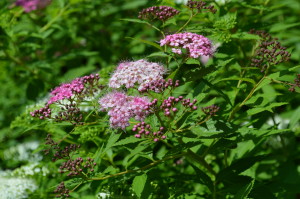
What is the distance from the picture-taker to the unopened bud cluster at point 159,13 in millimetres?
2472

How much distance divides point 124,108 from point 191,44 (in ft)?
1.63

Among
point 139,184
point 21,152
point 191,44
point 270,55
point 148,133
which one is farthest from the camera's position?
point 21,152

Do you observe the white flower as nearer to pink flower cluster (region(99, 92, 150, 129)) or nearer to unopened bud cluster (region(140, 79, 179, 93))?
pink flower cluster (region(99, 92, 150, 129))

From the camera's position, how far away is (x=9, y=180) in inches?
133

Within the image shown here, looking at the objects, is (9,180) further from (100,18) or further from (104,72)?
(100,18)

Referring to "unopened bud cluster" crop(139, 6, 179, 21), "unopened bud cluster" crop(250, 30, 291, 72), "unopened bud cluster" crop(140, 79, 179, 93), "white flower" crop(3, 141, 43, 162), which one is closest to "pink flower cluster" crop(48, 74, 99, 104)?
"unopened bud cluster" crop(140, 79, 179, 93)

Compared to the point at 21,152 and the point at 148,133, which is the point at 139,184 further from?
the point at 21,152

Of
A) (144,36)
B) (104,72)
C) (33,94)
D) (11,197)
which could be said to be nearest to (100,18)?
(144,36)

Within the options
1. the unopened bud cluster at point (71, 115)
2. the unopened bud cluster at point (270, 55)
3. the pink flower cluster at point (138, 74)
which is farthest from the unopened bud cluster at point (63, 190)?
the unopened bud cluster at point (270, 55)

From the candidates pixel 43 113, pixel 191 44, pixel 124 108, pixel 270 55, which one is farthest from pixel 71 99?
pixel 270 55

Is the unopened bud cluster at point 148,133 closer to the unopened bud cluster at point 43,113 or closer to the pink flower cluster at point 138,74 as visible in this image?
the pink flower cluster at point 138,74

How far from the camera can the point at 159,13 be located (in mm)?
2465

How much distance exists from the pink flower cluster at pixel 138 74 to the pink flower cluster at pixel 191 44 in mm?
147

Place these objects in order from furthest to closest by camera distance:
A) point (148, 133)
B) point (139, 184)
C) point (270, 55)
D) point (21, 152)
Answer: point (21, 152)
point (270, 55)
point (139, 184)
point (148, 133)
